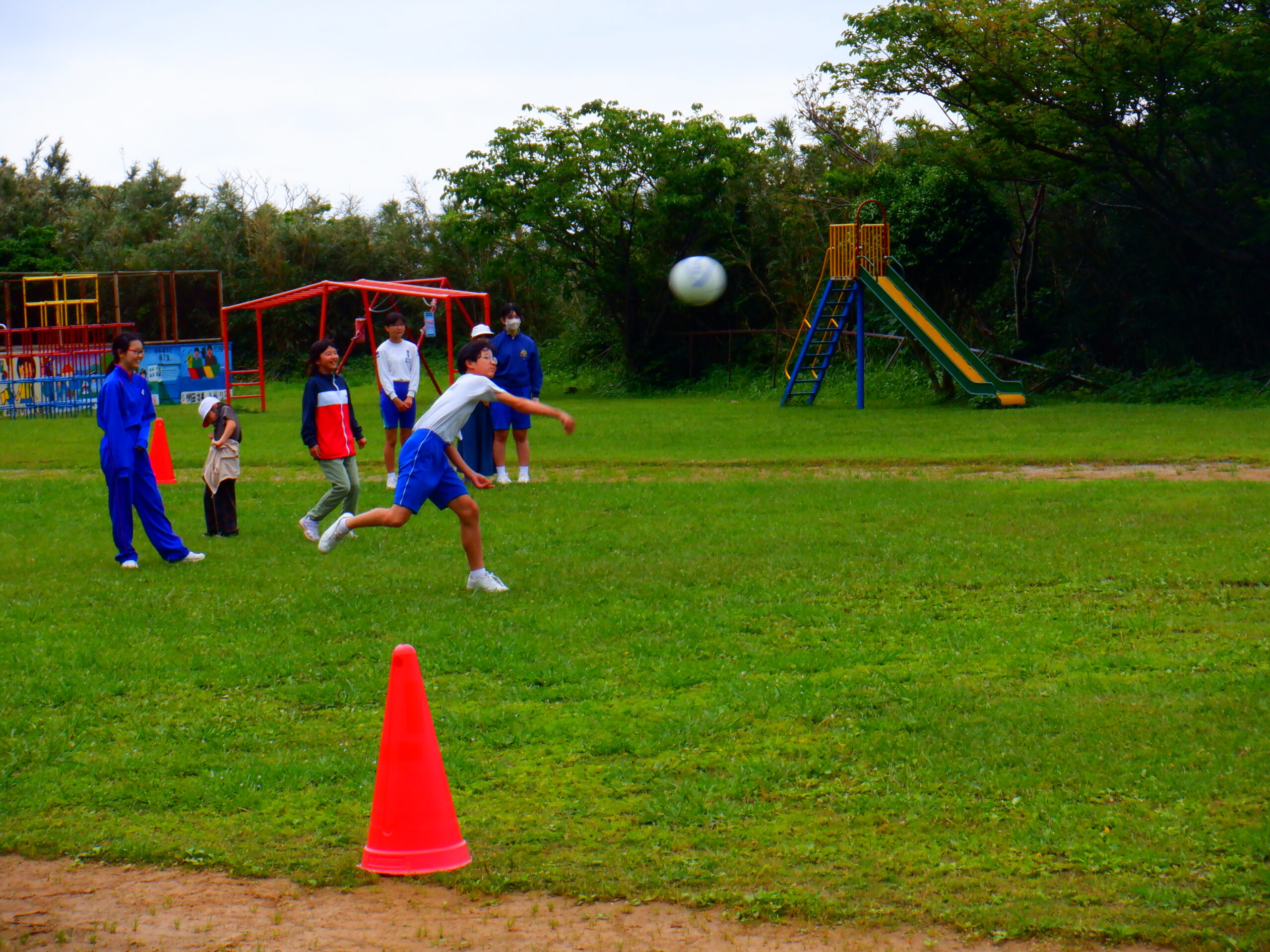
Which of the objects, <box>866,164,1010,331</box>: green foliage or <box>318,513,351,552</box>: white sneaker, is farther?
<box>866,164,1010,331</box>: green foliage

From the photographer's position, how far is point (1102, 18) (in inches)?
972

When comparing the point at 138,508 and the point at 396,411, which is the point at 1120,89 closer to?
the point at 396,411

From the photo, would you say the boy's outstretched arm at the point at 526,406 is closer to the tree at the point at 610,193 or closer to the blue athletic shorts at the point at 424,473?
the blue athletic shorts at the point at 424,473

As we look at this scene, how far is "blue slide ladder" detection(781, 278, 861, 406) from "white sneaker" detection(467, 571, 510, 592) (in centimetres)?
2067

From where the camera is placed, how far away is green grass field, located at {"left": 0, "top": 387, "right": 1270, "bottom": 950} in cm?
415

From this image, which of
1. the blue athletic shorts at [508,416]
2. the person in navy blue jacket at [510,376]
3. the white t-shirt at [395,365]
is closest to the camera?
the white t-shirt at [395,365]

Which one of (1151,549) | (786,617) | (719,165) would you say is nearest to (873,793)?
(786,617)

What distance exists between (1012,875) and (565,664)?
9.78ft

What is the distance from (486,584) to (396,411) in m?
5.89

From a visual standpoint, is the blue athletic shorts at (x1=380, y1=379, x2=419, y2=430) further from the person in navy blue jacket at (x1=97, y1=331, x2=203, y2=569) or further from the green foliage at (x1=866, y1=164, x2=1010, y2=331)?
the green foliage at (x1=866, y1=164, x2=1010, y2=331)

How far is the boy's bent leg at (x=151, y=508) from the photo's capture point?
9922 mm

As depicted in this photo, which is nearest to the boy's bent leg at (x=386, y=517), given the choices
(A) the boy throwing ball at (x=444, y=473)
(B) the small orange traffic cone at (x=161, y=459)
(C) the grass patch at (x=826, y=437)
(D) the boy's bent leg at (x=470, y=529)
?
(A) the boy throwing ball at (x=444, y=473)

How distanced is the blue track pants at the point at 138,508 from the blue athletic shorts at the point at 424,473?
2454 millimetres

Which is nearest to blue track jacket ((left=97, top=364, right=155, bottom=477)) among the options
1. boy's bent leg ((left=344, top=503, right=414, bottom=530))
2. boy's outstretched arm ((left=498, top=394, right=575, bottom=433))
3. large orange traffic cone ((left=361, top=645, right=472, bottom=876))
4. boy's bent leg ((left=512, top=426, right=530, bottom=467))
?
boy's bent leg ((left=344, top=503, right=414, bottom=530))
